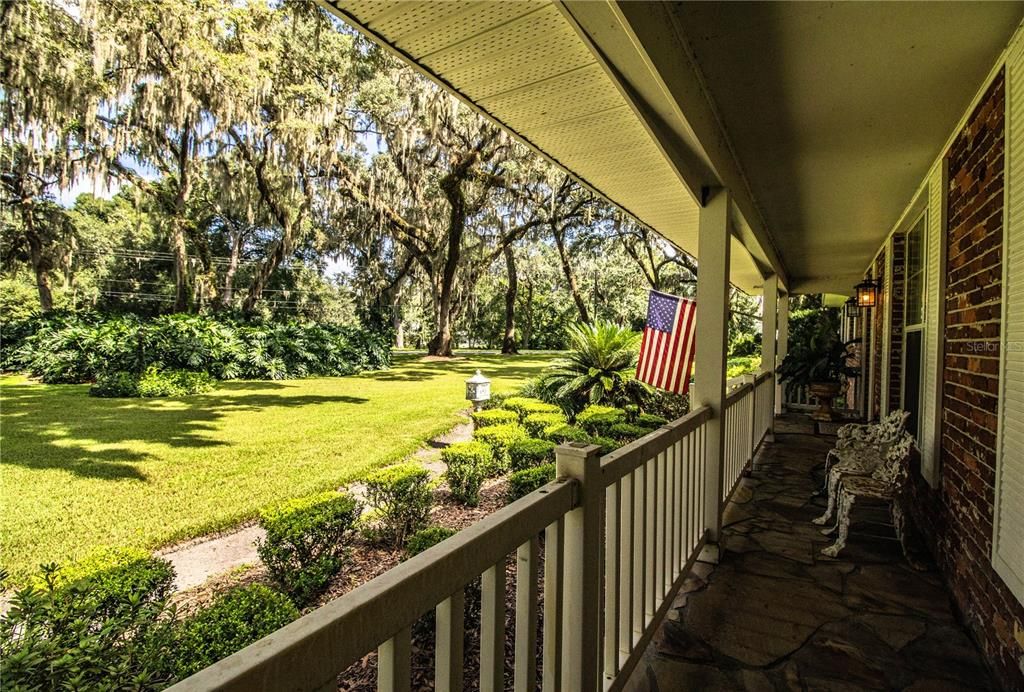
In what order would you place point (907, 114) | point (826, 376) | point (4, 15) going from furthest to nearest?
point (4, 15) < point (826, 376) < point (907, 114)

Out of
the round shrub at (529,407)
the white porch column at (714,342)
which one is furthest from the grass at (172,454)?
the white porch column at (714,342)

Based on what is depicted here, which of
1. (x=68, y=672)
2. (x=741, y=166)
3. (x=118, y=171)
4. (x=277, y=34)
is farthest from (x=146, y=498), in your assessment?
(x=118, y=171)

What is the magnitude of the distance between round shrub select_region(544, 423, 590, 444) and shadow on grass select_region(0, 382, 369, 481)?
3990 millimetres

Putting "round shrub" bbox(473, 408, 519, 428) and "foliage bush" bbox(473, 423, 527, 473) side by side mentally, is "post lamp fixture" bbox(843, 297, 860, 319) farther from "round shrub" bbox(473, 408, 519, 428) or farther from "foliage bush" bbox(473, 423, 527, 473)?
"foliage bush" bbox(473, 423, 527, 473)

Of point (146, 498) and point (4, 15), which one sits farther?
point (4, 15)

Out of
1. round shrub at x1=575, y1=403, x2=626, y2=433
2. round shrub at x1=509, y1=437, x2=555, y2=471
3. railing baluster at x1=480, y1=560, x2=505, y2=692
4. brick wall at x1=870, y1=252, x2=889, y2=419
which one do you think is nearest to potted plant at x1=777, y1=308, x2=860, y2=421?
brick wall at x1=870, y1=252, x2=889, y2=419

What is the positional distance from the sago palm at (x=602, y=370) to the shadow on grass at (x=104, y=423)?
4494mm

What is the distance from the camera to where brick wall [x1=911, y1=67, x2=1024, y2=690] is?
6.48 feet

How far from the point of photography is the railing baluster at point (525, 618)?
1208 mm

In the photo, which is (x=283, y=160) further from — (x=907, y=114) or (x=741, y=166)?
(x=907, y=114)

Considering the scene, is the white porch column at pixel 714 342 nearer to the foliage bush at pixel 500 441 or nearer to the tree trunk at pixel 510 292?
the foliage bush at pixel 500 441

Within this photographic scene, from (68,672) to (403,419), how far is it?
21.9 ft

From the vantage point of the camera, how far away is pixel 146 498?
4.57 meters

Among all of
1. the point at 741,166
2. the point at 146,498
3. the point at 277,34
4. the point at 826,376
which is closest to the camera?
the point at 741,166
